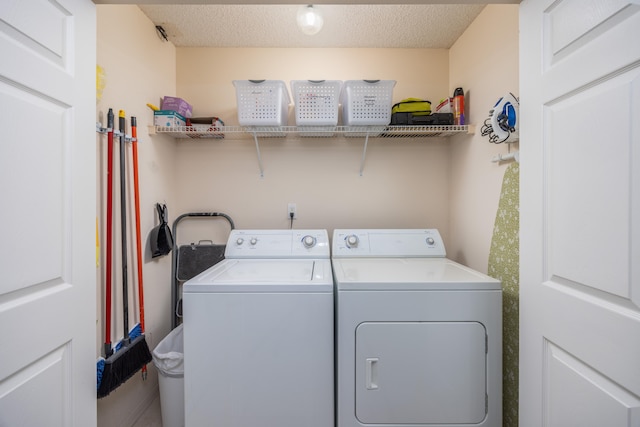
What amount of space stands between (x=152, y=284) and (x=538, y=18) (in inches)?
99.6

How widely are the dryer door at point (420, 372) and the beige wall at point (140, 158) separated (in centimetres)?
142

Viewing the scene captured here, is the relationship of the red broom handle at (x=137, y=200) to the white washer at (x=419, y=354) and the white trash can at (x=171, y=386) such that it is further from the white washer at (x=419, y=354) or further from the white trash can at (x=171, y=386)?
the white washer at (x=419, y=354)

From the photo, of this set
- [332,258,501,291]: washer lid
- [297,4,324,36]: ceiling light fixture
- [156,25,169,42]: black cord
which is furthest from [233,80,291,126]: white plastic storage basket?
[332,258,501,291]: washer lid

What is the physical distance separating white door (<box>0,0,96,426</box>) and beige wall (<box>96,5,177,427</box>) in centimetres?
55

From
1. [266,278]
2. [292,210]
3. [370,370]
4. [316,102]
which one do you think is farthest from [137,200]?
[370,370]

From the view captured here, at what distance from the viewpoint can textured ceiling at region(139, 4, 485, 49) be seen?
1.75 m

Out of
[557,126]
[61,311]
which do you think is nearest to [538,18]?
[557,126]

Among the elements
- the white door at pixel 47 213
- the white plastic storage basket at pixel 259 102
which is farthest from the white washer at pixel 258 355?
the white plastic storage basket at pixel 259 102

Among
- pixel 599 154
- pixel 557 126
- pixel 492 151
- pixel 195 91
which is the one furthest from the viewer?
pixel 195 91

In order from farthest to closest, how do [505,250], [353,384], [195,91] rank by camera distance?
[195,91] → [505,250] → [353,384]

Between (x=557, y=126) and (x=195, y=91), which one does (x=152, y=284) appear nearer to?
(x=195, y=91)

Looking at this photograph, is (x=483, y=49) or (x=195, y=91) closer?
(x=483, y=49)

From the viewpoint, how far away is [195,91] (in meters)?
2.21

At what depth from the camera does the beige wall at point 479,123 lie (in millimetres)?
1506
